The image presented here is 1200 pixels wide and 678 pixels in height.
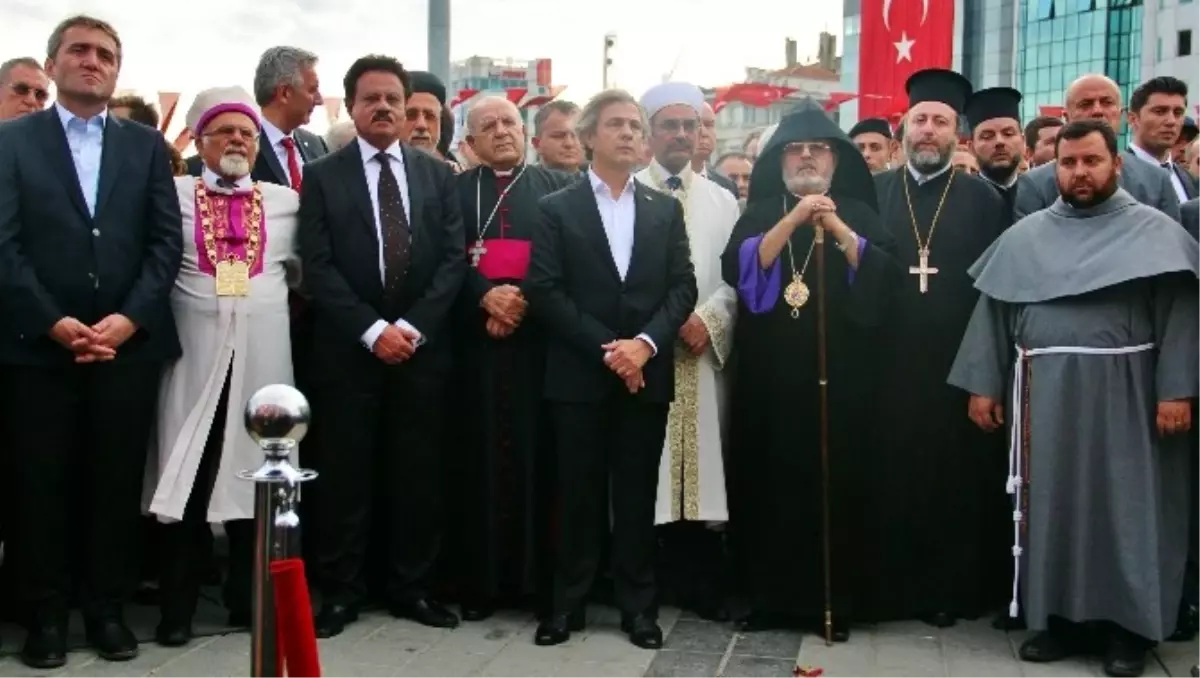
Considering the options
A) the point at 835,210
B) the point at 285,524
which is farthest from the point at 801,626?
the point at 285,524

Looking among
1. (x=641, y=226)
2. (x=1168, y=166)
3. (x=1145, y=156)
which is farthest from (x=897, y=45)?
(x=641, y=226)

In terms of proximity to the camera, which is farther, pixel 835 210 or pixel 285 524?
pixel 835 210

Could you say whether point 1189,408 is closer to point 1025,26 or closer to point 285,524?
point 285,524

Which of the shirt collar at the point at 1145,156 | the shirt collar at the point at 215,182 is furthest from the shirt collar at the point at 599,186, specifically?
the shirt collar at the point at 1145,156

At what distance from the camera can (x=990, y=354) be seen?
5.83m

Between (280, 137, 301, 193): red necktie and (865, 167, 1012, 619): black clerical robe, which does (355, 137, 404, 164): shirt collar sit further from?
(865, 167, 1012, 619): black clerical robe

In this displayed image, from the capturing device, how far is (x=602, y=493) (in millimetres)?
5855

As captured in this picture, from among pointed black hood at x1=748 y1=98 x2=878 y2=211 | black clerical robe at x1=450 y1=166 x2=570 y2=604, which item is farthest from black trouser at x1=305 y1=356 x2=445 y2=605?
pointed black hood at x1=748 y1=98 x2=878 y2=211

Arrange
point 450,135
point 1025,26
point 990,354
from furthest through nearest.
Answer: point 1025,26
point 450,135
point 990,354

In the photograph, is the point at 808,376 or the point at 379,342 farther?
the point at 808,376

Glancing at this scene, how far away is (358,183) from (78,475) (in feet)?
5.50

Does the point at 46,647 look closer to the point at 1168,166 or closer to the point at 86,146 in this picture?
the point at 86,146

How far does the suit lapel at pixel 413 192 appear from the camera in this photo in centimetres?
600

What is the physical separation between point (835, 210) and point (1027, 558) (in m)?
1.66
